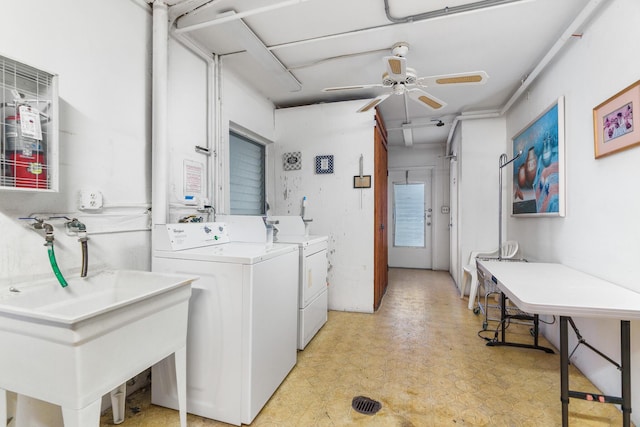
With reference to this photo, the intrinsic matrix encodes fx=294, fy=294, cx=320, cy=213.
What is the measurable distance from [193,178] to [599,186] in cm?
303

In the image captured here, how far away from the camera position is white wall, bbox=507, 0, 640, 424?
170cm

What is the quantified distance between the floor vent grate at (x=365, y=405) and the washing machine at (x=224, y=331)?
0.54m

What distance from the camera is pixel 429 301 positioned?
3990 mm

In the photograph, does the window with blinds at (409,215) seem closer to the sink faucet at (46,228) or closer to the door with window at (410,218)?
the door with window at (410,218)

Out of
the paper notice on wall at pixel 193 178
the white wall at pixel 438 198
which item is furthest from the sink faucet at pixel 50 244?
the white wall at pixel 438 198

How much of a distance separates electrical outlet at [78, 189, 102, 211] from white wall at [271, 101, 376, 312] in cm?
228

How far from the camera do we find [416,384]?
204 cm

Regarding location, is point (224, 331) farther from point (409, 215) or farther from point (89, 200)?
point (409, 215)

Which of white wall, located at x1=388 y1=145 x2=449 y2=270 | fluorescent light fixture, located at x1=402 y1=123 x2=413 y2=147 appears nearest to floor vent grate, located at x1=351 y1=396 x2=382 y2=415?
fluorescent light fixture, located at x1=402 y1=123 x2=413 y2=147

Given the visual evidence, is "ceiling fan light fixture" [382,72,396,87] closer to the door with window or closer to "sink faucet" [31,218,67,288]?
"sink faucet" [31,218,67,288]

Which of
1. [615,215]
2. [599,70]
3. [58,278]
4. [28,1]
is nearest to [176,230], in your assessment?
[58,278]

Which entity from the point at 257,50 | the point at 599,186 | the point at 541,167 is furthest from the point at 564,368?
the point at 257,50

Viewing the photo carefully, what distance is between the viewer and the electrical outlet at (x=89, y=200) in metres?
1.64

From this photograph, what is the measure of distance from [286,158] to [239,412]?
2861mm
